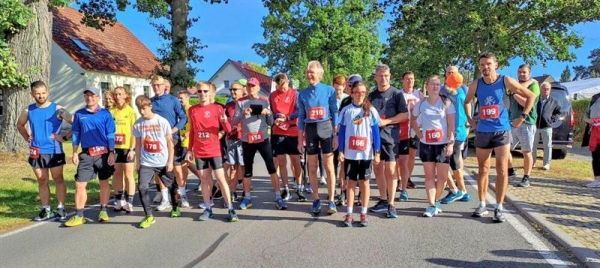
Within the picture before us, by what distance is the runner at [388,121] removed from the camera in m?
6.11

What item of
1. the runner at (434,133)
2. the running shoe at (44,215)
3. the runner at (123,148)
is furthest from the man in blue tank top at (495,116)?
the running shoe at (44,215)

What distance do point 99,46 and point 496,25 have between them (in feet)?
78.6

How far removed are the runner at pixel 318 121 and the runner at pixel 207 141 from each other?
45.6 inches

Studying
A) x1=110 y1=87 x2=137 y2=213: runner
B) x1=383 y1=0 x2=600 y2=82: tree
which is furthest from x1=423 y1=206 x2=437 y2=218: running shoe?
x1=383 y1=0 x2=600 y2=82: tree

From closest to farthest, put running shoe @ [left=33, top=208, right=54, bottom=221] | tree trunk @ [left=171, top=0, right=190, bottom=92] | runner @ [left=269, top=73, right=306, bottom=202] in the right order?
running shoe @ [left=33, top=208, right=54, bottom=221], runner @ [left=269, top=73, right=306, bottom=202], tree trunk @ [left=171, top=0, right=190, bottom=92]

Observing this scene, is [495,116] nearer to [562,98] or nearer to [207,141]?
[207,141]

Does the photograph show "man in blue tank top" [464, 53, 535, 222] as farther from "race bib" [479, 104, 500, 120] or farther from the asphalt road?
the asphalt road

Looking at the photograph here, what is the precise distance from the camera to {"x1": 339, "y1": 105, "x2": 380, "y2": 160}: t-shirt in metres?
5.71

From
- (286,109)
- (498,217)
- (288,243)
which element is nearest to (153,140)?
(286,109)

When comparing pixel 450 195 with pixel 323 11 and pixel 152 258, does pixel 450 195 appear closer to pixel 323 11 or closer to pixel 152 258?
pixel 152 258

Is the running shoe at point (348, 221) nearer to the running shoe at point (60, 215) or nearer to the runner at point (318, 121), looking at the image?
the runner at point (318, 121)

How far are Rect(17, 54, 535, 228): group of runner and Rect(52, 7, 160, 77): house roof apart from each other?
65.2 feet

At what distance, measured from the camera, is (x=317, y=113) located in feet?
20.6

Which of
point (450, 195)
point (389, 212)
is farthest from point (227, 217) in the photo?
point (450, 195)
